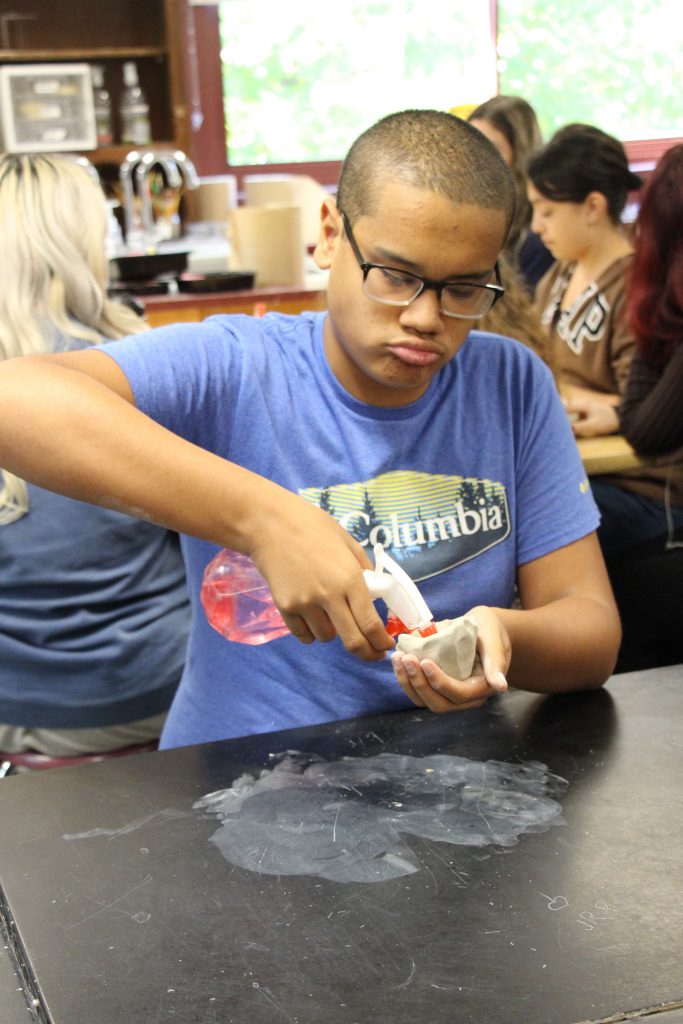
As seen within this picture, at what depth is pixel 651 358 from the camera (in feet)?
8.53

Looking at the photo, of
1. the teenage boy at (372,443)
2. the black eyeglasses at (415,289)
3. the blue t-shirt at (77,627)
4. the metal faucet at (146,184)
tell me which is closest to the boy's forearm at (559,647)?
the teenage boy at (372,443)

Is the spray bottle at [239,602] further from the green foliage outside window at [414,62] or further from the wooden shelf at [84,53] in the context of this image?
the green foliage outside window at [414,62]

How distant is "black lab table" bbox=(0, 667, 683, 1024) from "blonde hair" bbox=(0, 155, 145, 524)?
41.8 inches

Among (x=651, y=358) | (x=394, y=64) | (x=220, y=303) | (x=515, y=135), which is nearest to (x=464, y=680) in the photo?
(x=651, y=358)

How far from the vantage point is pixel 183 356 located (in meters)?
1.30

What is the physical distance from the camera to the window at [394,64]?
643 centimetres

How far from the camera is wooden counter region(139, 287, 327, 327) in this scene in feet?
12.3

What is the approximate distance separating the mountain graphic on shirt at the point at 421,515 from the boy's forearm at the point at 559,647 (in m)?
0.12

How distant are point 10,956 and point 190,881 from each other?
0.15 m

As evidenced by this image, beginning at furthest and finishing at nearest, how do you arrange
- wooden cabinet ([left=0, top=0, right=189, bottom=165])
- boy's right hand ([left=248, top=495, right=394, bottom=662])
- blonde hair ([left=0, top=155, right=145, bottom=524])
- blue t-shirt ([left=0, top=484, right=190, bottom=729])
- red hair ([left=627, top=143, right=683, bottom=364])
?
wooden cabinet ([left=0, top=0, right=189, bottom=165]), red hair ([left=627, top=143, right=683, bottom=364]), blonde hair ([left=0, top=155, right=145, bottom=524]), blue t-shirt ([left=0, top=484, right=190, bottom=729]), boy's right hand ([left=248, top=495, right=394, bottom=662])

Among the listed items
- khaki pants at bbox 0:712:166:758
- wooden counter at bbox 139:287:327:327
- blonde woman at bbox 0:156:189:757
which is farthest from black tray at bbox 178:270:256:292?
khaki pants at bbox 0:712:166:758

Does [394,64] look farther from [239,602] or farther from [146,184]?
[239,602]

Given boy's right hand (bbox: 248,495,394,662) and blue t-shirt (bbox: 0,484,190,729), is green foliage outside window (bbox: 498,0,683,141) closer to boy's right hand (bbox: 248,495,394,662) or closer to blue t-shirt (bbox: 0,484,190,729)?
blue t-shirt (bbox: 0,484,190,729)

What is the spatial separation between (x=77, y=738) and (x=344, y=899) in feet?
3.49
